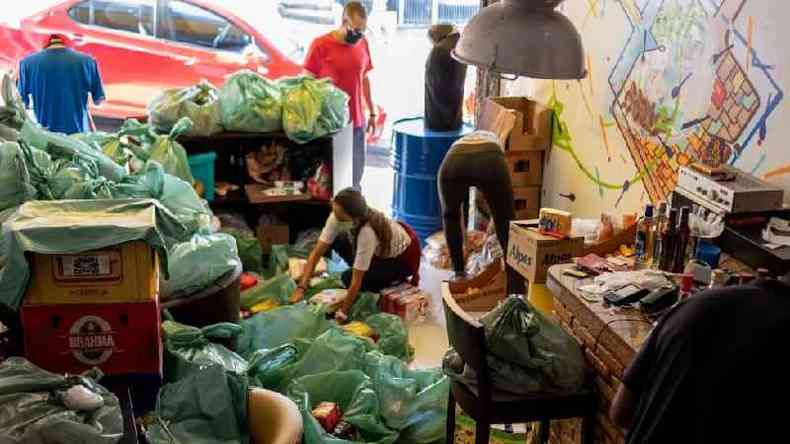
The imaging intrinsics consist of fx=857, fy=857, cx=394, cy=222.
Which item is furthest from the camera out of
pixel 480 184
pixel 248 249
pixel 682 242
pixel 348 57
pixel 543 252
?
pixel 348 57

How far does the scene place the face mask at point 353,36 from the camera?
18.8ft

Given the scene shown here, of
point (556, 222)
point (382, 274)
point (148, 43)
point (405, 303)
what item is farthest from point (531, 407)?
point (148, 43)

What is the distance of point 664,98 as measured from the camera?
397cm

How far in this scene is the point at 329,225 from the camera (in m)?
4.76

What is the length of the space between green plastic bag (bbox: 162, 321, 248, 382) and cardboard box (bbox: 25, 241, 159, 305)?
0.55 meters

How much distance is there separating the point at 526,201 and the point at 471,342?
295 centimetres

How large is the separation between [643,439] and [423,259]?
3.60 m

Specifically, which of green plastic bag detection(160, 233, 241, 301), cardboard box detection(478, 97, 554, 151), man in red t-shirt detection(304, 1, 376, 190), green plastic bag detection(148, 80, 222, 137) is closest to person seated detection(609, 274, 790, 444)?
green plastic bag detection(160, 233, 241, 301)

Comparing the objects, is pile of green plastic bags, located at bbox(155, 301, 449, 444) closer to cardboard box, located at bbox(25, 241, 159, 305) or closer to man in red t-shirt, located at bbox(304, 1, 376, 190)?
cardboard box, located at bbox(25, 241, 159, 305)

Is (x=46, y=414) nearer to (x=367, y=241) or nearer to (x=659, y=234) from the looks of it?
(x=659, y=234)

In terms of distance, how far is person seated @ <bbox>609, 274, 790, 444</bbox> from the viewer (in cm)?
185

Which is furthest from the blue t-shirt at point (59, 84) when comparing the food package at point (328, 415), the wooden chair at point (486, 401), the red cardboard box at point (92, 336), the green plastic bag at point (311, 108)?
the wooden chair at point (486, 401)

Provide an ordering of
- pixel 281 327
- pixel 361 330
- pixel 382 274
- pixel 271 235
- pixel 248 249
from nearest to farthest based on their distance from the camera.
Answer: pixel 281 327 < pixel 361 330 < pixel 382 274 < pixel 248 249 < pixel 271 235

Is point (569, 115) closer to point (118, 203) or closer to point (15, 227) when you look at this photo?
point (118, 203)
